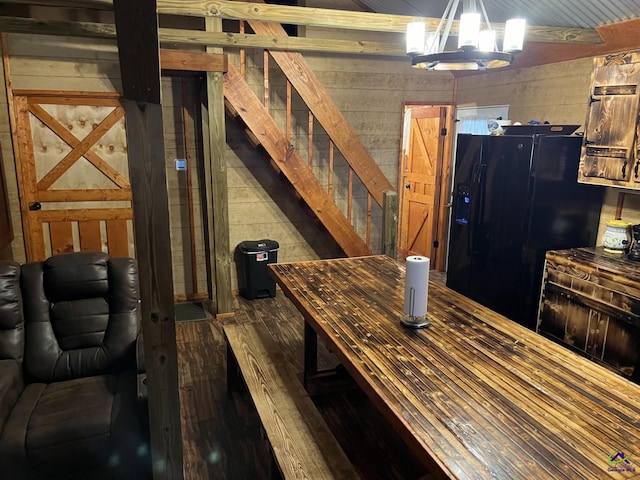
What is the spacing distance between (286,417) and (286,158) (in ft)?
9.11

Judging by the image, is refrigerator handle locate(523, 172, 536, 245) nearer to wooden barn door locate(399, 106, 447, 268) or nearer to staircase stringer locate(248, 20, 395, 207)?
staircase stringer locate(248, 20, 395, 207)

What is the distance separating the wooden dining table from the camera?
1330 mm

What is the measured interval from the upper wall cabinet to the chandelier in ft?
3.80

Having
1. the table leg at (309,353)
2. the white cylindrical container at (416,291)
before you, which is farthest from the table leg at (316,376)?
the white cylindrical container at (416,291)

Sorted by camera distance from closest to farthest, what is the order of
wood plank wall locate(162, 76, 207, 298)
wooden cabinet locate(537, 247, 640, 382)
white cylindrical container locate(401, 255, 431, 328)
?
1. white cylindrical container locate(401, 255, 431, 328)
2. wooden cabinet locate(537, 247, 640, 382)
3. wood plank wall locate(162, 76, 207, 298)

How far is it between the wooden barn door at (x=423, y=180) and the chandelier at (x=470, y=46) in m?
3.02

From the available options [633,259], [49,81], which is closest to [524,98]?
[633,259]

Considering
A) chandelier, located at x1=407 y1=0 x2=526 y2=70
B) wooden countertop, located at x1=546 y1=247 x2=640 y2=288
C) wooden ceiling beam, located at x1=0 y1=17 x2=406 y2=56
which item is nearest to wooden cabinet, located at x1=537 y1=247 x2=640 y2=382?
wooden countertop, located at x1=546 y1=247 x2=640 y2=288

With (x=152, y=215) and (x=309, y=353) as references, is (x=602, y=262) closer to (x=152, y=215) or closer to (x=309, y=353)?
(x=309, y=353)

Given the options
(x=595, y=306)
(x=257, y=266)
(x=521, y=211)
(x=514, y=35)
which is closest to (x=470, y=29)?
(x=514, y=35)

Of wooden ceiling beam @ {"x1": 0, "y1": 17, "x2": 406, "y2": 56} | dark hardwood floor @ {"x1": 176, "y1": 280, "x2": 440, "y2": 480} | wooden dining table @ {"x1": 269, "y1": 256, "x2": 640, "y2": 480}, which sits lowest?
dark hardwood floor @ {"x1": 176, "y1": 280, "x2": 440, "y2": 480}

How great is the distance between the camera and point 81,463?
2168 mm

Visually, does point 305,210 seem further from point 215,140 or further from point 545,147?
point 545,147

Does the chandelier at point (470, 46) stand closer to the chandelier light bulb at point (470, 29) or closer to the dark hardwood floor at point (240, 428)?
the chandelier light bulb at point (470, 29)
